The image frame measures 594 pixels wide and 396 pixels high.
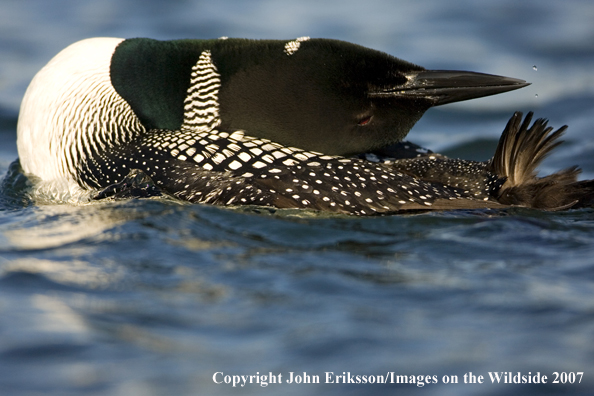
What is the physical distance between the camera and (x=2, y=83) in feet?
20.8

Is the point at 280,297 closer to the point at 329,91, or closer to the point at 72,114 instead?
the point at 329,91

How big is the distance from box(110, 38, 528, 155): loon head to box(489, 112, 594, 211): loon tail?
25 centimetres

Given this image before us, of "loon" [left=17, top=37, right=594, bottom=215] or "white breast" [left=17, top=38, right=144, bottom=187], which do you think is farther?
"white breast" [left=17, top=38, right=144, bottom=187]

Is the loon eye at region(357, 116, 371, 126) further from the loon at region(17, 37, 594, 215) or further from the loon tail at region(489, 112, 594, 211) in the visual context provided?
the loon tail at region(489, 112, 594, 211)

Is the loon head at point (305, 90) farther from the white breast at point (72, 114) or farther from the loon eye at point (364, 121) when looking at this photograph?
the white breast at point (72, 114)

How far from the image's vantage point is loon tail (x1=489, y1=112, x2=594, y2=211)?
11.3ft

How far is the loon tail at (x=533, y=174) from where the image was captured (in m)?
3.44

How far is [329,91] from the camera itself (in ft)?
12.0

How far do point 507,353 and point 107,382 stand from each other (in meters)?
1.28

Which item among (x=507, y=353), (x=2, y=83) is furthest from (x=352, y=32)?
(x=507, y=353)

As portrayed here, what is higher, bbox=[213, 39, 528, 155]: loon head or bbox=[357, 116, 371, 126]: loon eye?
bbox=[213, 39, 528, 155]: loon head

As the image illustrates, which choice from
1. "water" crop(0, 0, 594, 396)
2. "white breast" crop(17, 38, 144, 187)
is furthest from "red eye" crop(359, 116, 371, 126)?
"white breast" crop(17, 38, 144, 187)

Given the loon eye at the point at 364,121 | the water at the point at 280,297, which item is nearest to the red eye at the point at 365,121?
the loon eye at the point at 364,121

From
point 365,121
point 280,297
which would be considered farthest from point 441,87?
point 280,297
